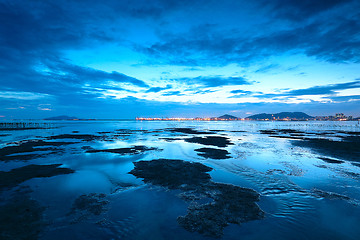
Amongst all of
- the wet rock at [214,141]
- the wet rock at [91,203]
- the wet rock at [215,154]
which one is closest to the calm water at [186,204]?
the wet rock at [91,203]

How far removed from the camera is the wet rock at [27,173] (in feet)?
35.9

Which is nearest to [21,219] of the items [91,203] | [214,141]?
[91,203]

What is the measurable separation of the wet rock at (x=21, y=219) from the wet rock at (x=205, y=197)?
210 inches

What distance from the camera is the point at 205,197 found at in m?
9.05

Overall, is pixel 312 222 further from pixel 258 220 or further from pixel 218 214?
pixel 218 214

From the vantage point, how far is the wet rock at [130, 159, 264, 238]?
685 centimetres

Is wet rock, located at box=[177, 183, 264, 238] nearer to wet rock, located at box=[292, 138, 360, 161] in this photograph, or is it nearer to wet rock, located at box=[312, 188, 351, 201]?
wet rock, located at box=[312, 188, 351, 201]

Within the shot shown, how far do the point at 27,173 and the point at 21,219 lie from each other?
299 inches

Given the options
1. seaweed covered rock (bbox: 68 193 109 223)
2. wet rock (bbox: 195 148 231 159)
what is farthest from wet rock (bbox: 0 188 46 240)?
wet rock (bbox: 195 148 231 159)

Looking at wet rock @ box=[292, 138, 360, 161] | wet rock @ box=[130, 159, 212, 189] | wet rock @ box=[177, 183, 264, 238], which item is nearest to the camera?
wet rock @ box=[177, 183, 264, 238]

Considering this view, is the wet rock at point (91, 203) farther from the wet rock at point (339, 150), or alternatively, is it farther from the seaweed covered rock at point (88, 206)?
the wet rock at point (339, 150)

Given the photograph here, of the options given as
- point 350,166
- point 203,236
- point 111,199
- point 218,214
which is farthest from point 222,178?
point 350,166

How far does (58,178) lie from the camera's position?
39.1ft

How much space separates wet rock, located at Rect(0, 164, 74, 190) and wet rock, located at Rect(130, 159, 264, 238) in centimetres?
584
